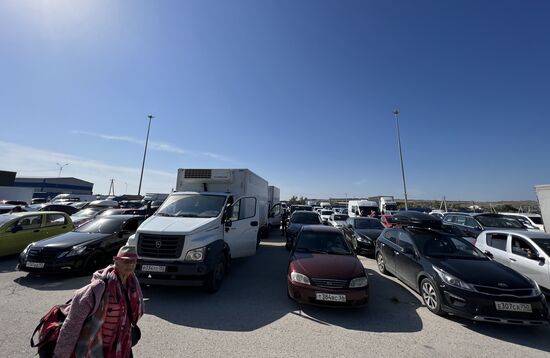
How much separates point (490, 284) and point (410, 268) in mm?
1540

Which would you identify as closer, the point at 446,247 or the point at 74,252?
the point at 446,247

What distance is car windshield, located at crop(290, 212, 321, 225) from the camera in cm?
1225

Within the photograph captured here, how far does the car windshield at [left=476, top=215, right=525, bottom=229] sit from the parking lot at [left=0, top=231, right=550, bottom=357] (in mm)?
8040

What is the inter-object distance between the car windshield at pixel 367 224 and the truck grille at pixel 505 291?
7.07 meters

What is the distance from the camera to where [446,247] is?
563cm

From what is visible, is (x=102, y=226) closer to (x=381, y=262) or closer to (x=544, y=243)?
(x=381, y=262)

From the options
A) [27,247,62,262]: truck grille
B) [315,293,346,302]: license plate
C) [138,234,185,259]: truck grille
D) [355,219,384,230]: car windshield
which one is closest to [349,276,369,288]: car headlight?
[315,293,346,302]: license plate

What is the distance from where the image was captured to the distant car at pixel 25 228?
7.61 m

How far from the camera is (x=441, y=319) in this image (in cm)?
445

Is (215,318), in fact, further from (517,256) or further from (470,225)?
(470,225)

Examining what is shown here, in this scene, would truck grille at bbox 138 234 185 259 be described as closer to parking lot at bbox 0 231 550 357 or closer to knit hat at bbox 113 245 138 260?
parking lot at bbox 0 231 550 357

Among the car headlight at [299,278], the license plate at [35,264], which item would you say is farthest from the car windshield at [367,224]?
the license plate at [35,264]

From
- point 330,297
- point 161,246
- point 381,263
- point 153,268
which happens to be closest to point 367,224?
point 381,263

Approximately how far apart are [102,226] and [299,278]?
20.9 ft
